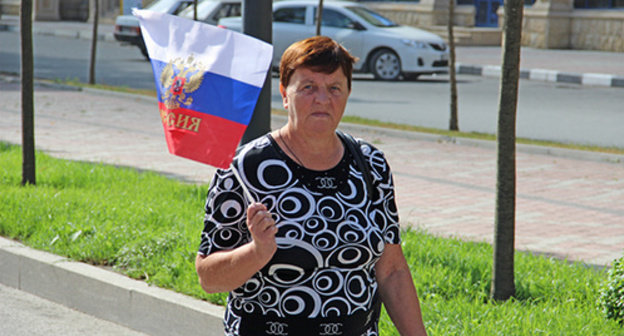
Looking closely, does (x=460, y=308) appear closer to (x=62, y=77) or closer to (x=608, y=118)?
(x=608, y=118)

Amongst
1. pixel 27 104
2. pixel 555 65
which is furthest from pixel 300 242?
pixel 555 65

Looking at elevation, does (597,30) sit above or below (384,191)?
above

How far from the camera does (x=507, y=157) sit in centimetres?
469

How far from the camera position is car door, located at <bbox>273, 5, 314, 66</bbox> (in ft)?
65.4

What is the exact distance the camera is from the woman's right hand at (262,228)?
239 centimetres

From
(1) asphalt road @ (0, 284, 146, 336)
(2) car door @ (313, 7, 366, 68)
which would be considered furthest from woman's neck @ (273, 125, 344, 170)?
(2) car door @ (313, 7, 366, 68)

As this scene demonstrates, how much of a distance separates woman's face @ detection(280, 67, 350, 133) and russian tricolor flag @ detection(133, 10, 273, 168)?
0.19 meters

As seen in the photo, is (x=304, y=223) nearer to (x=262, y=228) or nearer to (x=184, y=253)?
(x=262, y=228)

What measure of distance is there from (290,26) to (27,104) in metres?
12.8

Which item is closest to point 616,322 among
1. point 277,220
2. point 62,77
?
point 277,220

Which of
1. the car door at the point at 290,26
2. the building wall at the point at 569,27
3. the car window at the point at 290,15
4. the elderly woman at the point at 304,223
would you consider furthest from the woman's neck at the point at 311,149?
the building wall at the point at 569,27

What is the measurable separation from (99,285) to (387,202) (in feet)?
9.73

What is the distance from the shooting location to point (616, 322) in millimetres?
4367

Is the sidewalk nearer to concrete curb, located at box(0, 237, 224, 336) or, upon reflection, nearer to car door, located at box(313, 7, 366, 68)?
car door, located at box(313, 7, 366, 68)
